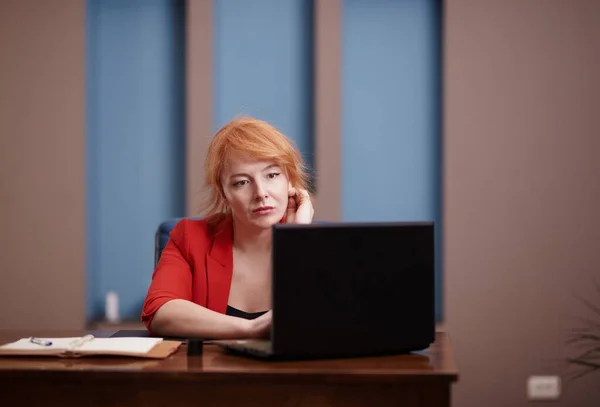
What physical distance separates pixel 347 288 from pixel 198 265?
2.73ft

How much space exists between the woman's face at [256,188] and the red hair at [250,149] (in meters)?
0.02

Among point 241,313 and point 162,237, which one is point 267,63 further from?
point 241,313

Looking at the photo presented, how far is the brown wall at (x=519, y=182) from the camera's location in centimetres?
356

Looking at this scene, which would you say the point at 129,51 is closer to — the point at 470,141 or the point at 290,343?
the point at 470,141

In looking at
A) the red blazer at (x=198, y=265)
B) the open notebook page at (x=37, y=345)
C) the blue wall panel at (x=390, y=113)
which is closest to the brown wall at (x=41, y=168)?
the blue wall panel at (x=390, y=113)

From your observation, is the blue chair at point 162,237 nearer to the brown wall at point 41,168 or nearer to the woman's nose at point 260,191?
the woman's nose at point 260,191

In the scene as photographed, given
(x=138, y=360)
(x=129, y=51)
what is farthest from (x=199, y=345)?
(x=129, y=51)

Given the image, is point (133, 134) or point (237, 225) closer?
point (237, 225)

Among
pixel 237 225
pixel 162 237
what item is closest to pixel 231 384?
pixel 237 225

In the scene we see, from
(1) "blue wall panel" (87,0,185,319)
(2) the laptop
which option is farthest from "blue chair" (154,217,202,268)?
(1) "blue wall panel" (87,0,185,319)

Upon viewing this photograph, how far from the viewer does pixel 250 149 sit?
205 cm

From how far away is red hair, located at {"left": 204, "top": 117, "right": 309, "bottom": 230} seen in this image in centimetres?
206

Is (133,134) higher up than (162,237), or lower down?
higher up

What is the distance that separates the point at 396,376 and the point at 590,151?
2.57m
